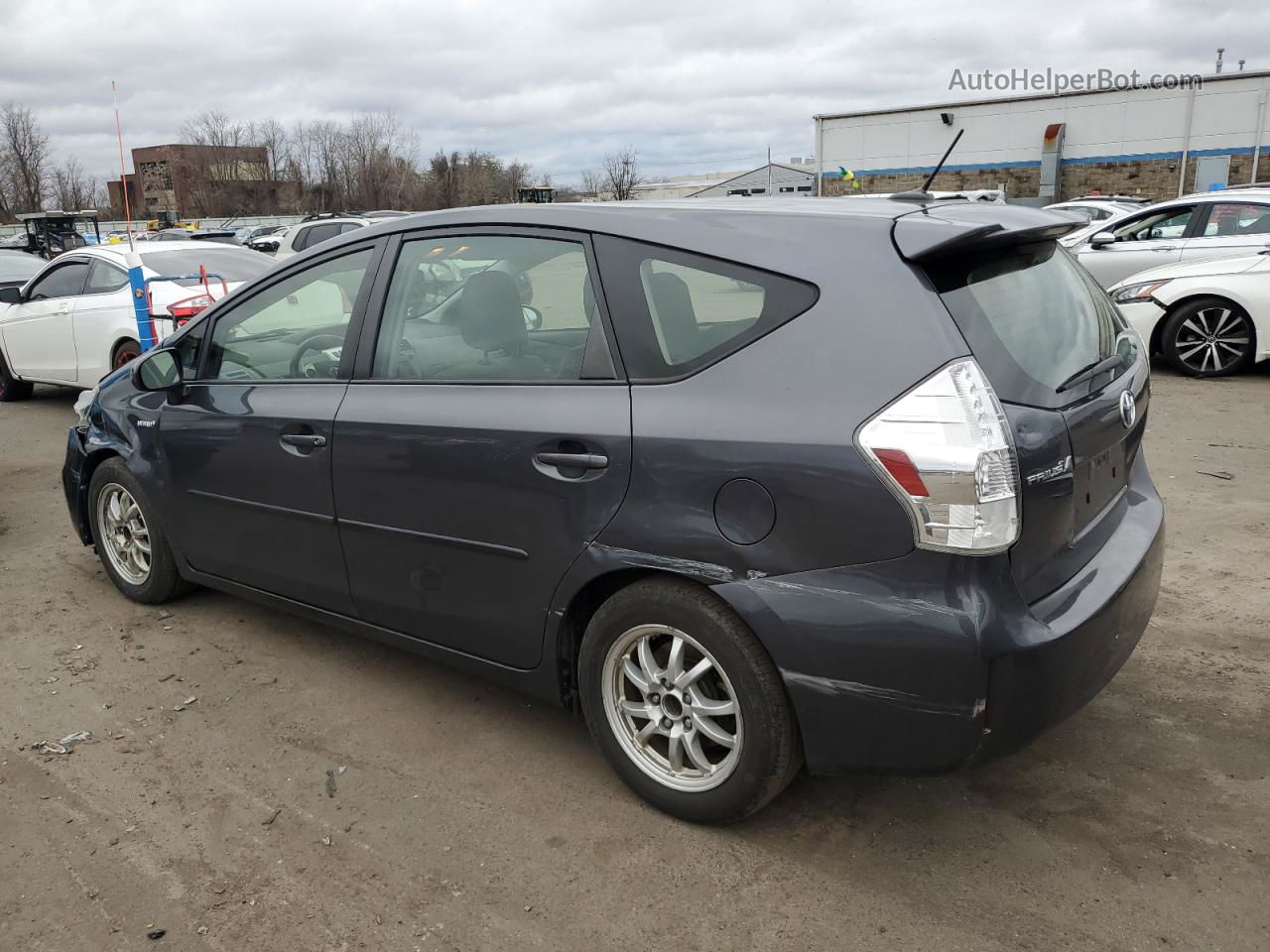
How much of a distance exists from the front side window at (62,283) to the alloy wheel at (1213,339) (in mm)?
10523

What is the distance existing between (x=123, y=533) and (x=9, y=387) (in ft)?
25.3

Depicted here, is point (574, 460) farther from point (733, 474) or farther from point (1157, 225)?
point (1157, 225)

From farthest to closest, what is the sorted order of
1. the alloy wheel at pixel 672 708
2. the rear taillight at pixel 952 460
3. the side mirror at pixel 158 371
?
the side mirror at pixel 158 371, the alloy wheel at pixel 672 708, the rear taillight at pixel 952 460

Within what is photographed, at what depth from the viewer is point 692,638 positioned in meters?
2.73

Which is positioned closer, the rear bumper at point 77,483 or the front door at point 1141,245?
the rear bumper at point 77,483

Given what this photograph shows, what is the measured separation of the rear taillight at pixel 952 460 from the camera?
2336 millimetres

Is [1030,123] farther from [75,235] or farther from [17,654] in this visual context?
[17,654]

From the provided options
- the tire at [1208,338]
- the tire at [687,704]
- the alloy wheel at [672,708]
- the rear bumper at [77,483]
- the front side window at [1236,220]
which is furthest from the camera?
the front side window at [1236,220]

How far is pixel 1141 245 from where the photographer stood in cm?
1115

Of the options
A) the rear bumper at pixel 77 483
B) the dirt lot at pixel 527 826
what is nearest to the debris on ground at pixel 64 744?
the dirt lot at pixel 527 826

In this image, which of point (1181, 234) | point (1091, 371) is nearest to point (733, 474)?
point (1091, 371)

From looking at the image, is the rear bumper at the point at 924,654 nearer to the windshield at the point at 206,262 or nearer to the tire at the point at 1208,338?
the windshield at the point at 206,262

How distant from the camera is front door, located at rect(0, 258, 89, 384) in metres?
9.70

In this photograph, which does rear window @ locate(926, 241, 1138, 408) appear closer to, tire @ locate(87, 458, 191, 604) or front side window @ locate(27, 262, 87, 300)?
tire @ locate(87, 458, 191, 604)
